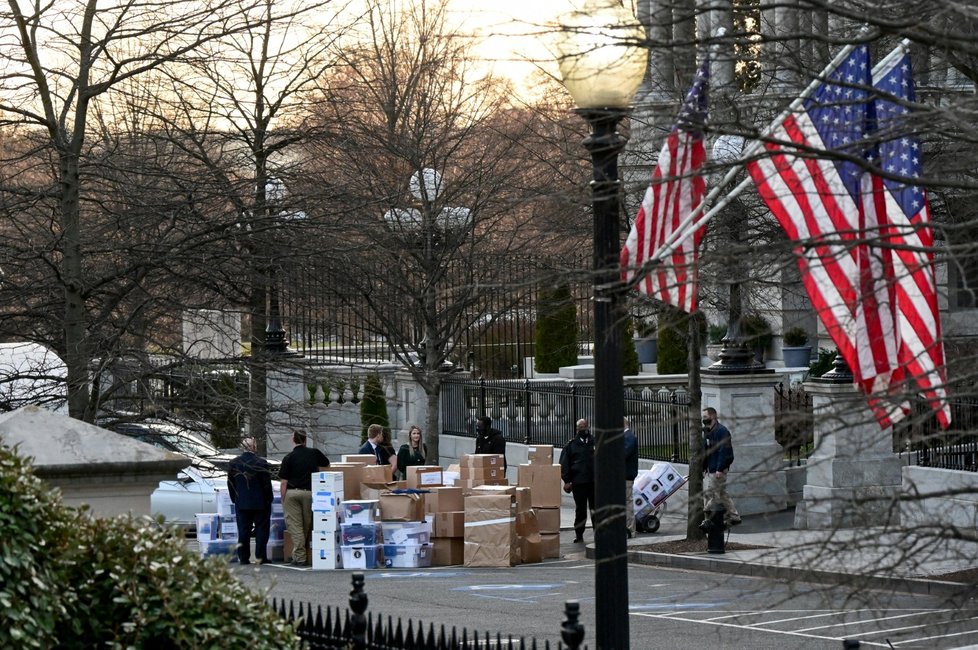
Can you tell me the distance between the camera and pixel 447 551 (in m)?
18.8

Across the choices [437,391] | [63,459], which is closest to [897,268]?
[63,459]

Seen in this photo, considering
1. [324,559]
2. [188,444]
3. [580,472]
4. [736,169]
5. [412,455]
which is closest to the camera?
[736,169]

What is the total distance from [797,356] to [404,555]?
67.0 ft

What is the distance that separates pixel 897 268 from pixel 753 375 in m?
14.5

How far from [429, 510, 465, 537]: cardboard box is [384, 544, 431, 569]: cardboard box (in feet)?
1.04

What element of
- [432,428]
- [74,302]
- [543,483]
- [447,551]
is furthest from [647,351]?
[74,302]

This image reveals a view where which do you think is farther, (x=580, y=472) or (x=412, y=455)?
(x=412, y=455)

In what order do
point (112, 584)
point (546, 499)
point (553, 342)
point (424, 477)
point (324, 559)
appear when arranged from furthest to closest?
point (553, 342) < point (546, 499) < point (424, 477) < point (324, 559) < point (112, 584)

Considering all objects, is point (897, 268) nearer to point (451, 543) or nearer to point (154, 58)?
point (154, 58)

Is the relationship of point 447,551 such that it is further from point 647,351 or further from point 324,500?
point 647,351

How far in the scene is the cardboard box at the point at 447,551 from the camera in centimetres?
1880

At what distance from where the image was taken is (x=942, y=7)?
522 cm

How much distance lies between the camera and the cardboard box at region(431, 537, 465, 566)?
740 inches

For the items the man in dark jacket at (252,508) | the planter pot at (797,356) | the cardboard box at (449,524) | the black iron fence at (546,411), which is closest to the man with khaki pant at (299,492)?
the man in dark jacket at (252,508)
